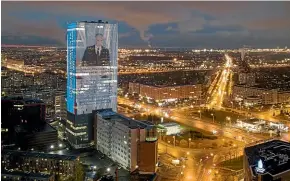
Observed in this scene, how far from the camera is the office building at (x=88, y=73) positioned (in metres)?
7.74

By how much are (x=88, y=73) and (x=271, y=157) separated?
4397 mm

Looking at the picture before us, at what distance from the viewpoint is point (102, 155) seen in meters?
7.33

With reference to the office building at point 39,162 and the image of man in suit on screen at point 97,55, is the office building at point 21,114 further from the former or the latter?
the image of man in suit on screen at point 97,55

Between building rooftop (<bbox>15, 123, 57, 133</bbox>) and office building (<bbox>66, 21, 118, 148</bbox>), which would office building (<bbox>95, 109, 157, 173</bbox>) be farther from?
building rooftop (<bbox>15, 123, 57, 133</bbox>)

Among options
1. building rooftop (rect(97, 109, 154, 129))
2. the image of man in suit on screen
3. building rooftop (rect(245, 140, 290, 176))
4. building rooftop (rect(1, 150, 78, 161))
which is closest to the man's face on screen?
the image of man in suit on screen

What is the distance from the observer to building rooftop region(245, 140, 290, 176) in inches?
171

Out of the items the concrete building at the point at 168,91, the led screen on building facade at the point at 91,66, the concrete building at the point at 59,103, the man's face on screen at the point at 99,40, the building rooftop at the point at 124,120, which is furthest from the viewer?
the concrete building at the point at 168,91

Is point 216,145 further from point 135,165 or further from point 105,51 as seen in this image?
point 105,51

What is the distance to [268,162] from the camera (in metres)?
4.65

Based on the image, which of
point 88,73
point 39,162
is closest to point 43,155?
point 39,162

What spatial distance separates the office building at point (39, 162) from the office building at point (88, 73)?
5.31ft

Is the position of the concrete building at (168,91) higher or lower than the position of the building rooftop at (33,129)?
higher

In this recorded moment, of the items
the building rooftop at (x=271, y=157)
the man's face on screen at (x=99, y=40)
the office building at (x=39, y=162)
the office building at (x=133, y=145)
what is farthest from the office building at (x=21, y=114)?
the building rooftop at (x=271, y=157)

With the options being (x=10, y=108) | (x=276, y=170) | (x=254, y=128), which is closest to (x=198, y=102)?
(x=254, y=128)
